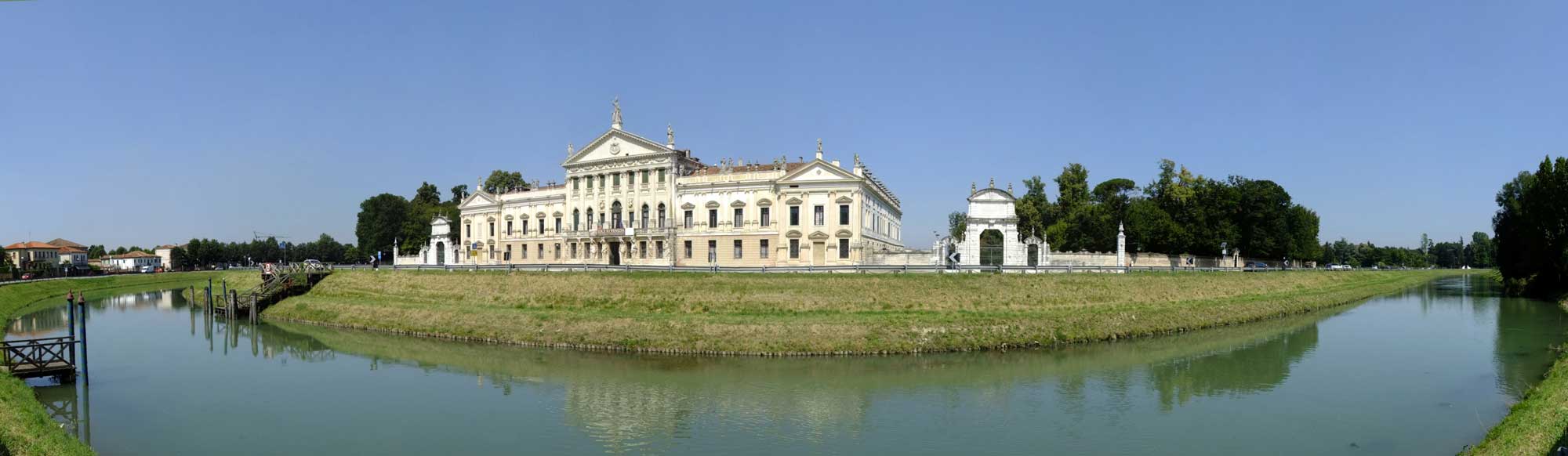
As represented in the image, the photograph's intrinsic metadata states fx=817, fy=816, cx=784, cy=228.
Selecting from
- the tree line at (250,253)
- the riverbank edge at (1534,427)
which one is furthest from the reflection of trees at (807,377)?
the tree line at (250,253)

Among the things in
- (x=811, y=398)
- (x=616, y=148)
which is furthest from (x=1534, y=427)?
(x=616, y=148)

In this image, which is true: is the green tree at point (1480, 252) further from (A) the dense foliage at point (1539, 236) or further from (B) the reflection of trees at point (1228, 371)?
(B) the reflection of trees at point (1228, 371)

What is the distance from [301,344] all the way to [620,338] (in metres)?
15.8

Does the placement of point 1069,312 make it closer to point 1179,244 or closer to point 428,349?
point 428,349

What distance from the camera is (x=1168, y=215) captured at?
66500 millimetres

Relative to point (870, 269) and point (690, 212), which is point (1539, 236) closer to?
point (870, 269)

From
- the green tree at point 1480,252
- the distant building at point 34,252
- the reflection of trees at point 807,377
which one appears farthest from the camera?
the green tree at point 1480,252

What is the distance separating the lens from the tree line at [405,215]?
93.8 meters

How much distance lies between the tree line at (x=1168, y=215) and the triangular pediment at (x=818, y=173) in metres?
17.4

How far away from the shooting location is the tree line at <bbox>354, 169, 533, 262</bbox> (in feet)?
308

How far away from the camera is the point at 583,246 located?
6128cm

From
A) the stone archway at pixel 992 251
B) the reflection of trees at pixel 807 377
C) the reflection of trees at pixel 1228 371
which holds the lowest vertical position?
the reflection of trees at pixel 1228 371

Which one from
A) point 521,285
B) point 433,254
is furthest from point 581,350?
point 433,254

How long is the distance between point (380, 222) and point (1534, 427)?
106331 mm
